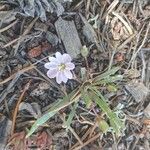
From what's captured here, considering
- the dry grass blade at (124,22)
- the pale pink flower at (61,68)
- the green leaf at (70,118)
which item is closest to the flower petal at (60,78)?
the pale pink flower at (61,68)

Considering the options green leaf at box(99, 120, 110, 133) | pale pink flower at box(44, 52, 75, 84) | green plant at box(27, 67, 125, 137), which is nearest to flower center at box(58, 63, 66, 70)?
pale pink flower at box(44, 52, 75, 84)

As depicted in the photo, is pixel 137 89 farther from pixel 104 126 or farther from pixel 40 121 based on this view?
pixel 40 121

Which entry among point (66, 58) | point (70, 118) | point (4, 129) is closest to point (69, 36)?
point (66, 58)

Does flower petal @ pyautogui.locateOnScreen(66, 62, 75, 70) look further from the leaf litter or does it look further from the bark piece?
the bark piece

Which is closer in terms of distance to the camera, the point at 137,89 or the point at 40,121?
the point at 40,121

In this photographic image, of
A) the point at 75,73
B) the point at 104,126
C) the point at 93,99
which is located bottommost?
the point at 104,126

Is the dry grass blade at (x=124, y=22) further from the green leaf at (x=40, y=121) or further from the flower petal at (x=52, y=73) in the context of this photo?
the green leaf at (x=40, y=121)
